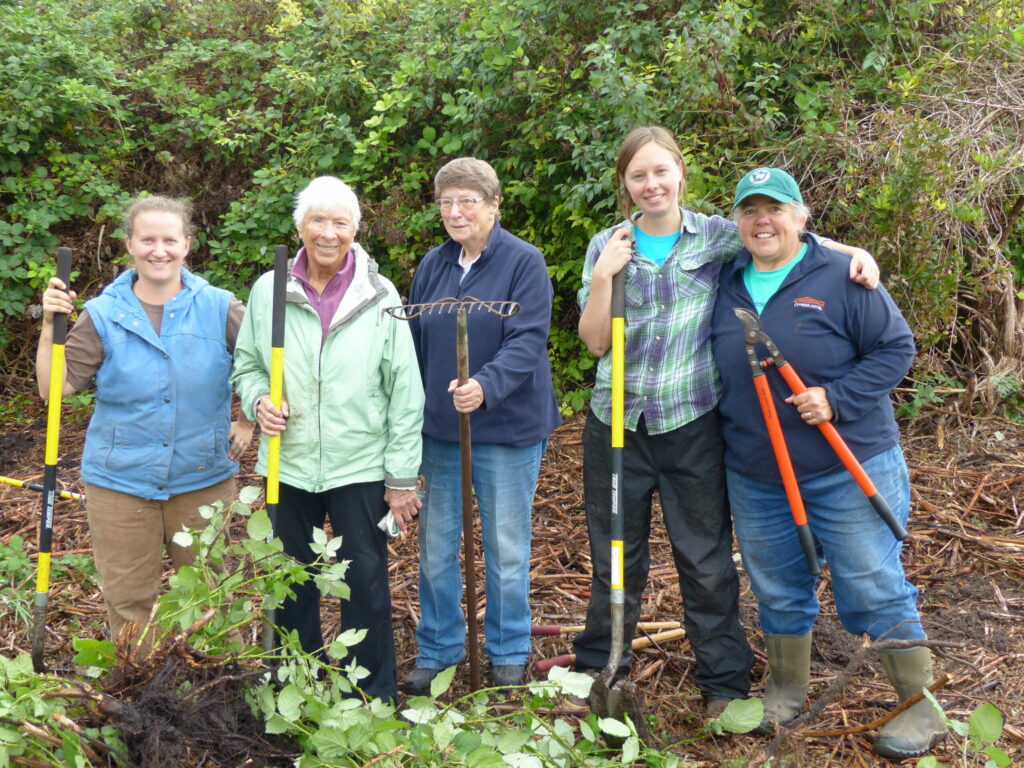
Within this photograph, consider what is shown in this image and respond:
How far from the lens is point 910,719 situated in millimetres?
3191

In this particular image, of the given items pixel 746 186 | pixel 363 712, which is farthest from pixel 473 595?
pixel 746 186

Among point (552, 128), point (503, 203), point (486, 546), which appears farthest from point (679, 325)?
point (503, 203)

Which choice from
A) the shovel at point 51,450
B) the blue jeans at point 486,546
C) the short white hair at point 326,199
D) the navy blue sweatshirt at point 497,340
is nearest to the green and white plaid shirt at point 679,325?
the navy blue sweatshirt at point 497,340

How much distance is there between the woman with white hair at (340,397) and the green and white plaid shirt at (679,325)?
832 millimetres

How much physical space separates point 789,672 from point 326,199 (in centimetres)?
241

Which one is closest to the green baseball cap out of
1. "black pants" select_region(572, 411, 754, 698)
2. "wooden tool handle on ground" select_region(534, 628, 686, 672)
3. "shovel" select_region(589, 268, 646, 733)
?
"shovel" select_region(589, 268, 646, 733)

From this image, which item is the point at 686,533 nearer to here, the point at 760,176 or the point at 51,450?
the point at 760,176

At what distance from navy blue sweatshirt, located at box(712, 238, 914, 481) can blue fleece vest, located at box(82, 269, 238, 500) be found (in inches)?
75.0

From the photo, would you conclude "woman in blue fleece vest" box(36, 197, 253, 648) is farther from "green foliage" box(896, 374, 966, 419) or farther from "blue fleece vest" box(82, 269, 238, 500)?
"green foliage" box(896, 374, 966, 419)

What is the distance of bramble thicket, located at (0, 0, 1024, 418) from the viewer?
17.9 feet

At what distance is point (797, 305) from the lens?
3061mm

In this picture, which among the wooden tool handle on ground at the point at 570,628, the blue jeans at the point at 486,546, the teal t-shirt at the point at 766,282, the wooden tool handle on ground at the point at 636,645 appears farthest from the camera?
the wooden tool handle on ground at the point at 570,628

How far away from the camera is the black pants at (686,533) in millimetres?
3322

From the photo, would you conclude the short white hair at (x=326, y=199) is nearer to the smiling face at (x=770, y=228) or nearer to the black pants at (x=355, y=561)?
the black pants at (x=355, y=561)
